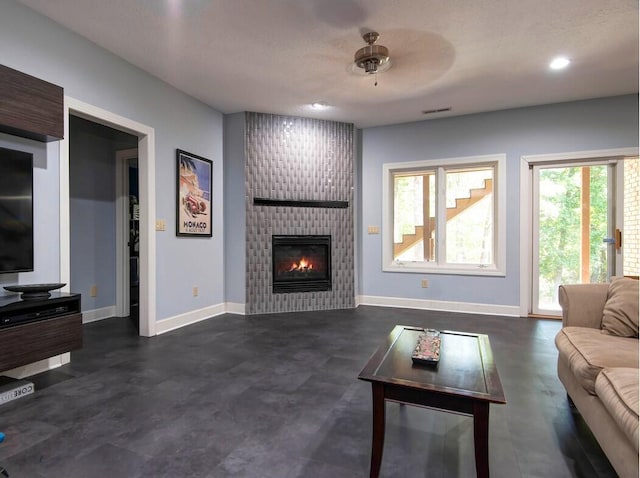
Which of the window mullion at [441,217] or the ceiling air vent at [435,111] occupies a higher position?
the ceiling air vent at [435,111]

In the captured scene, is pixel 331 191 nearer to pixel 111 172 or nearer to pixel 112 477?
pixel 111 172

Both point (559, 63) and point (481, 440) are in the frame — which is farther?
point (559, 63)

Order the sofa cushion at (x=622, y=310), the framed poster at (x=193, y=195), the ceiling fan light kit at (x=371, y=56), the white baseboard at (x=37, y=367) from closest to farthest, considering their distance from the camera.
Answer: the sofa cushion at (x=622, y=310) < the white baseboard at (x=37, y=367) < the ceiling fan light kit at (x=371, y=56) < the framed poster at (x=193, y=195)

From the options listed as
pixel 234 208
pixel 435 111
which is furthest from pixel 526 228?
pixel 234 208

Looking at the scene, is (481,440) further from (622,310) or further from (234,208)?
(234,208)

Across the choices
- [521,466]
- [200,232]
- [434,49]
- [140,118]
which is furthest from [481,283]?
[140,118]

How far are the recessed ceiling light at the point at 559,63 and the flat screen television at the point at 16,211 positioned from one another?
442 cm

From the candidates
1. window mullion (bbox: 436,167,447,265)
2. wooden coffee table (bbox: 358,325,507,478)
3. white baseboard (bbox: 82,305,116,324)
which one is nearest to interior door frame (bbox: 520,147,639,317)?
window mullion (bbox: 436,167,447,265)

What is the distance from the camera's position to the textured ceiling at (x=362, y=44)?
8.01 feet

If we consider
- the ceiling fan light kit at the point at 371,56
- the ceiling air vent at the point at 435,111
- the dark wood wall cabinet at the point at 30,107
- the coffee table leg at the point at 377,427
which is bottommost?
the coffee table leg at the point at 377,427

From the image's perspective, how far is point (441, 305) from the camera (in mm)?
4688

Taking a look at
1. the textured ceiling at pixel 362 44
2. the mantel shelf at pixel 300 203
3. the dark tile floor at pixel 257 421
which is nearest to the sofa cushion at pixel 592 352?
the dark tile floor at pixel 257 421

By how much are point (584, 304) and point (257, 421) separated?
6.72 ft

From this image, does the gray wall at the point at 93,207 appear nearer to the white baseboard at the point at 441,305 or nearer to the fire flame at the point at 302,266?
the fire flame at the point at 302,266
